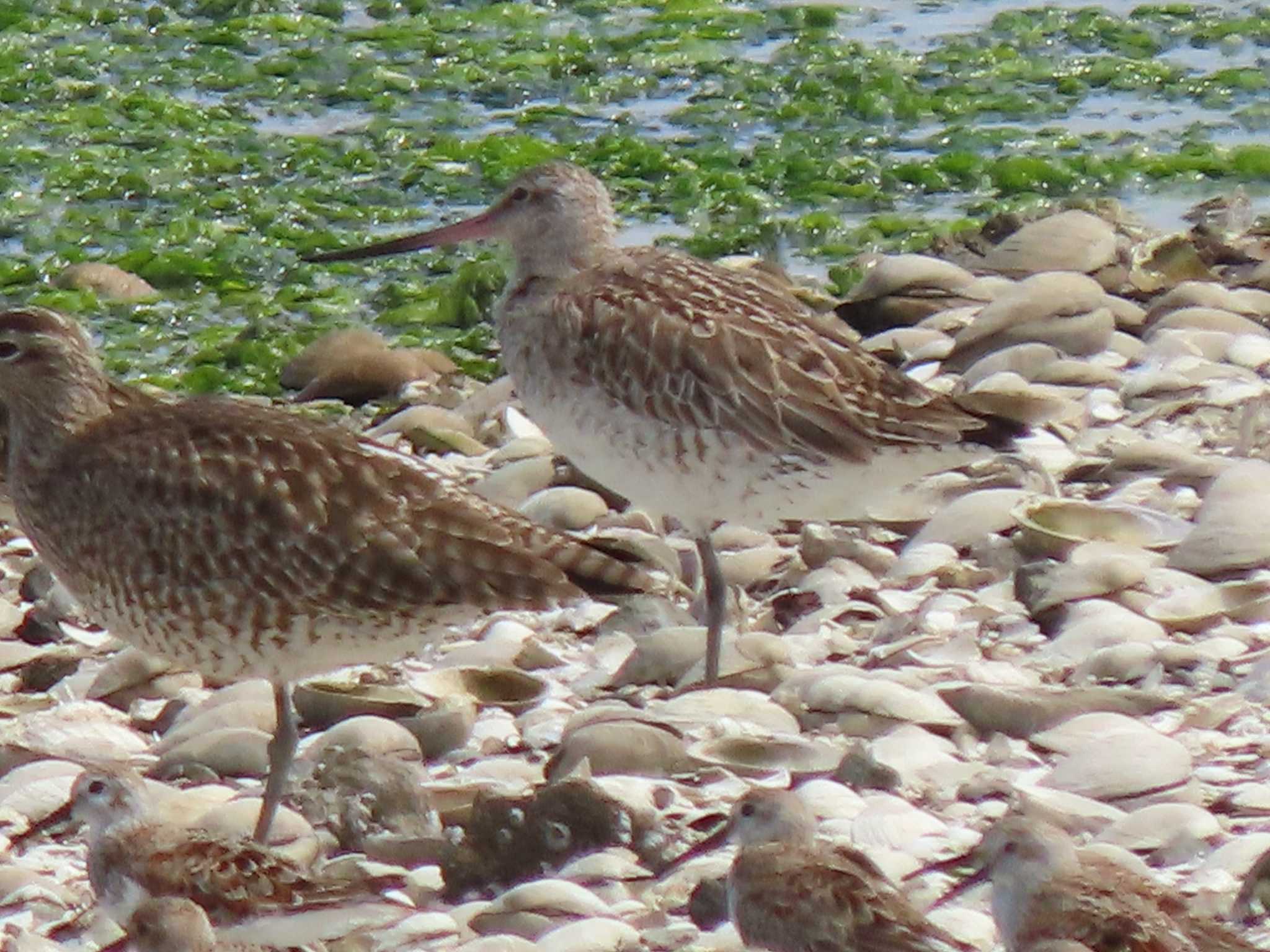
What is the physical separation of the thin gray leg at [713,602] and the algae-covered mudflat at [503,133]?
334 centimetres

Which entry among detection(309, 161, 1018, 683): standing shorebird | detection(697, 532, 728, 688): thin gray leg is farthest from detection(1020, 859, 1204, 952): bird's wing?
detection(309, 161, 1018, 683): standing shorebird

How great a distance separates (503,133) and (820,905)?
30.4ft

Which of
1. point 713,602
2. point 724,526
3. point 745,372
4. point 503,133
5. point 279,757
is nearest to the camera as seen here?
point 279,757

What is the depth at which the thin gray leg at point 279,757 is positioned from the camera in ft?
19.4

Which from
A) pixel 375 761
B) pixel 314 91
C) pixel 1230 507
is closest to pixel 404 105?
pixel 314 91

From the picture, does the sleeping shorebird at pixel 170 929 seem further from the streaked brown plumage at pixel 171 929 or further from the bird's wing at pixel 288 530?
the bird's wing at pixel 288 530

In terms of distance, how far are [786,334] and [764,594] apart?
0.85 m

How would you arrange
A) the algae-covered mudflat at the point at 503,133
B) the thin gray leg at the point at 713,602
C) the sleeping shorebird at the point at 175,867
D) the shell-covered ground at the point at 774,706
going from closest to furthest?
the sleeping shorebird at the point at 175,867 < the shell-covered ground at the point at 774,706 < the thin gray leg at the point at 713,602 < the algae-covered mudflat at the point at 503,133

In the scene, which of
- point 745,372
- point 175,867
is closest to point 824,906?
point 175,867

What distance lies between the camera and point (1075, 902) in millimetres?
4766

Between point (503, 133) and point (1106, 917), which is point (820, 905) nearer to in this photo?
point (1106, 917)

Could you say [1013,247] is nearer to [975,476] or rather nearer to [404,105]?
[975,476]

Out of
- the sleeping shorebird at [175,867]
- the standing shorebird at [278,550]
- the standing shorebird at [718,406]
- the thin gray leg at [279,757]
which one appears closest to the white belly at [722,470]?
the standing shorebird at [718,406]

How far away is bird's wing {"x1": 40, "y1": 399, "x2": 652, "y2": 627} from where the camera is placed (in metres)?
6.12
